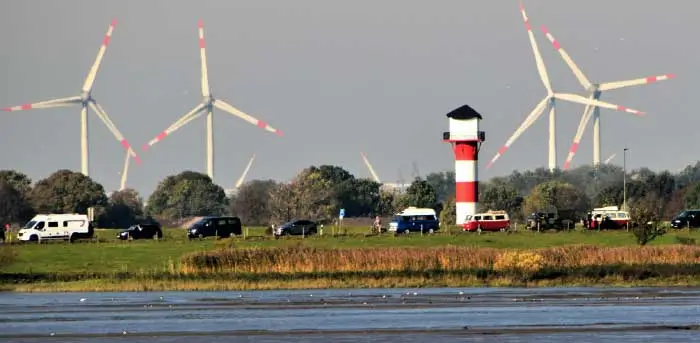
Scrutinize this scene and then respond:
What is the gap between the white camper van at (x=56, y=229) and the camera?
133 metres

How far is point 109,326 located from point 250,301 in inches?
569

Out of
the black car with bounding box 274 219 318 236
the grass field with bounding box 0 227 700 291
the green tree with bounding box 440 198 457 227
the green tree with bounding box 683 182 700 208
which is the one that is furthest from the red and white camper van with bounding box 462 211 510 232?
the green tree with bounding box 683 182 700 208

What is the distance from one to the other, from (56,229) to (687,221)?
51296 millimetres

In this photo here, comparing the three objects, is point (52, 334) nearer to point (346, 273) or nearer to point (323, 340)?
point (323, 340)

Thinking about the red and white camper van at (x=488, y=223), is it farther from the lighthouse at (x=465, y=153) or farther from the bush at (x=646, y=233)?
the bush at (x=646, y=233)

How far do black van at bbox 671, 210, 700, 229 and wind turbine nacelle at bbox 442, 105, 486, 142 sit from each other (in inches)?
1163

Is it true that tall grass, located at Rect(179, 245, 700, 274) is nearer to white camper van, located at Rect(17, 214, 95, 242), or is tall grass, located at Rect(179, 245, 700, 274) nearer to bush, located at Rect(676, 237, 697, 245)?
bush, located at Rect(676, 237, 697, 245)

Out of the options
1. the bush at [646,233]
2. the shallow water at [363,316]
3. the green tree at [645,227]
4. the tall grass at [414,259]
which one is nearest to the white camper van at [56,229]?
the tall grass at [414,259]

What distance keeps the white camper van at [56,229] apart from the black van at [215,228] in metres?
8.59

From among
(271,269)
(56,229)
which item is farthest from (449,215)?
(271,269)

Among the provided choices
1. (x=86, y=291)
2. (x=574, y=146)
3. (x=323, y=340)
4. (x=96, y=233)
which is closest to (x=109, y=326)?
(x=323, y=340)

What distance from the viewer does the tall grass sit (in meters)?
95.1

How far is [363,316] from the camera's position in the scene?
6481 centimetres

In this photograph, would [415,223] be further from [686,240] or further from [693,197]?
[693,197]
